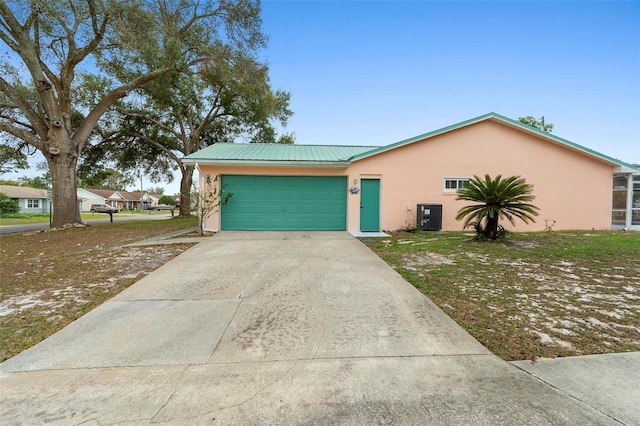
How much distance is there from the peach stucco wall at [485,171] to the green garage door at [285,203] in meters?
0.43

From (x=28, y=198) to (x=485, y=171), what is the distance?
2310 inches

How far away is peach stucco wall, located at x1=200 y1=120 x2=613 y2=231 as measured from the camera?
37.2 feet

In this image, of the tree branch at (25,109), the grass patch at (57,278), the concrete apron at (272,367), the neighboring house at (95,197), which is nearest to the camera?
the concrete apron at (272,367)

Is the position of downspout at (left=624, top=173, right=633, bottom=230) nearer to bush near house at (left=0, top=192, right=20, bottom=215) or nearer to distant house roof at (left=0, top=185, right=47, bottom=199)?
bush near house at (left=0, top=192, right=20, bottom=215)

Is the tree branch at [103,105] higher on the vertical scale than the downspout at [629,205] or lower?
higher

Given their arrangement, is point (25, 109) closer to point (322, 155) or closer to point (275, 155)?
point (275, 155)

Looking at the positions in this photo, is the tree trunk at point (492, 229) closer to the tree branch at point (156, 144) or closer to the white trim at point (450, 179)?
the white trim at point (450, 179)

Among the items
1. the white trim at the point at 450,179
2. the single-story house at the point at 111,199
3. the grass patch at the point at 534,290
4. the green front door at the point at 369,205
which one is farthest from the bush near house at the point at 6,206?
the white trim at the point at 450,179

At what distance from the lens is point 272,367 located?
2518 mm

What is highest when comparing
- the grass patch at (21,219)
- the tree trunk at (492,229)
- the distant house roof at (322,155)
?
the distant house roof at (322,155)

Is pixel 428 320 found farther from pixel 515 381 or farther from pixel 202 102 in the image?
pixel 202 102

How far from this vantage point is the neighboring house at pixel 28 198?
4000cm

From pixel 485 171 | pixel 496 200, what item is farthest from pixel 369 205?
pixel 485 171

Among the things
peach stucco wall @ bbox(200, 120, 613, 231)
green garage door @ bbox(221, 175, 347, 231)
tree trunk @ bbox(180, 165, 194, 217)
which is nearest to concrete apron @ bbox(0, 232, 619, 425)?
green garage door @ bbox(221, 175, 347, 231)
